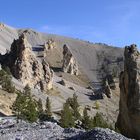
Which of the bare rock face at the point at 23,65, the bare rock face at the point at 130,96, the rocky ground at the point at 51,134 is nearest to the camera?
the rocky ground at the point at 51,134

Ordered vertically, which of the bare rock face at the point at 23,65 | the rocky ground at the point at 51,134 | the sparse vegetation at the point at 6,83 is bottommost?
the rocky ground at the point at 51,134

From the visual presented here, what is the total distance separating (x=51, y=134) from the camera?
1804 inches

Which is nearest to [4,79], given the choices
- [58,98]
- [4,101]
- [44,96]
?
[4,101]

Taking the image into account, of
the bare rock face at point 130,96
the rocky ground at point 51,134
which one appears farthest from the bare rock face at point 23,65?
the rocky ground at point 51,134

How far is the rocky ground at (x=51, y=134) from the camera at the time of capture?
38125 millimetres

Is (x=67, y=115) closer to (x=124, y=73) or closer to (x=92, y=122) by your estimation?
(x=92, y=122)

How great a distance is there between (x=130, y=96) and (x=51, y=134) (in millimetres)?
28906

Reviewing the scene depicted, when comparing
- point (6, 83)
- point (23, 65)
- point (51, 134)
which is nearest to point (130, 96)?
point (51, 134)

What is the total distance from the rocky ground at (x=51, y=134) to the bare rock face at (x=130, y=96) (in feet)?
63.9

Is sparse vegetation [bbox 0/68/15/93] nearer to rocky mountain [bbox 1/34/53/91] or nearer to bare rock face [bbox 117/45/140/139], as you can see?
rocky mountain [bbox 1/34/53/91]

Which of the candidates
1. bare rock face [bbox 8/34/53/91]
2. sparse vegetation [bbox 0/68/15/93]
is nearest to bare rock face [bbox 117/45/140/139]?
sparse vegetation [bbox 0/68/15/93]

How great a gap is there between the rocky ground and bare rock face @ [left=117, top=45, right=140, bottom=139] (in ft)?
63.9

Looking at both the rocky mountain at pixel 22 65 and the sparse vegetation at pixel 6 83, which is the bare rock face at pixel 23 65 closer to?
the rocky mountain at pixel 22 65

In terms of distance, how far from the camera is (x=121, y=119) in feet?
243
